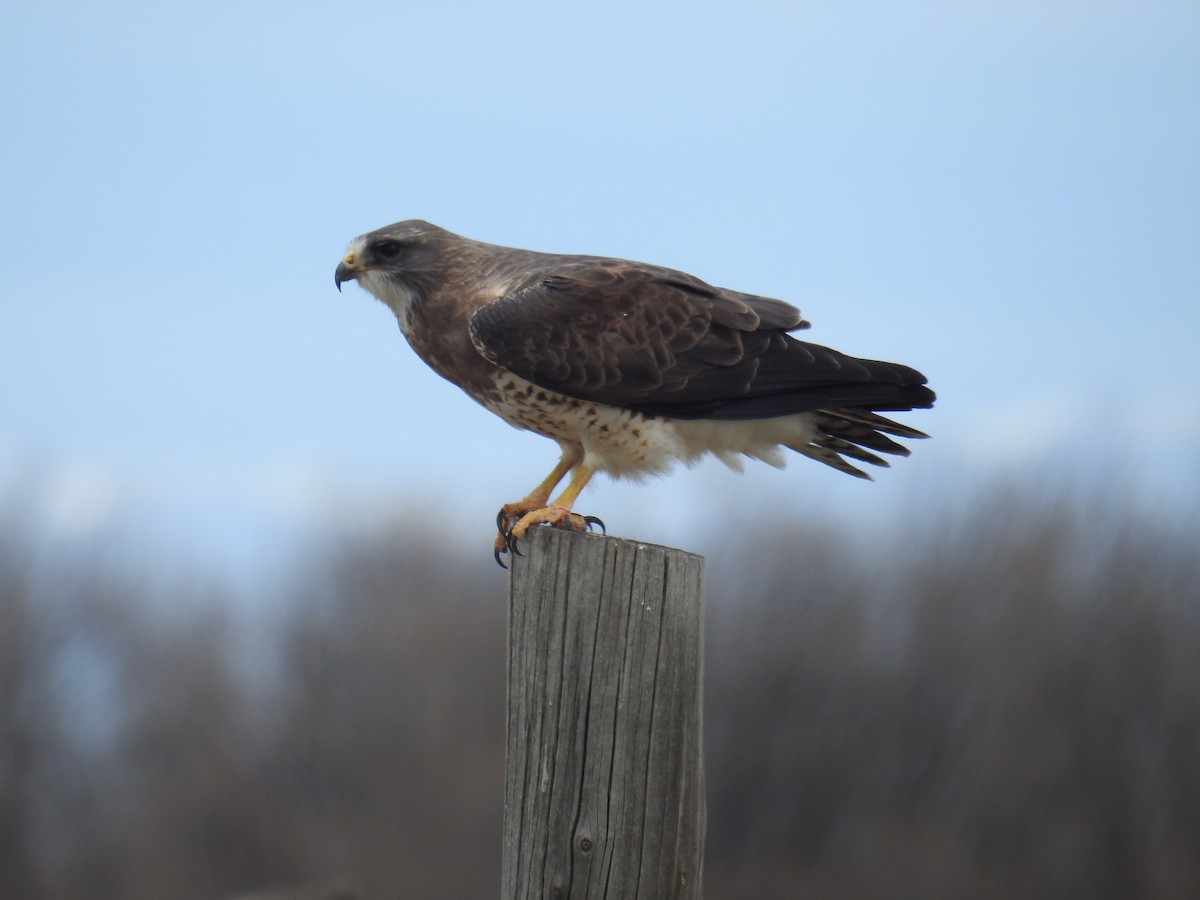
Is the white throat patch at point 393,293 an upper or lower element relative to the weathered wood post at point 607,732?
upper

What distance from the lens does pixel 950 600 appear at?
3906 centimetres


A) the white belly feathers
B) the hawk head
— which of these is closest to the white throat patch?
the hawk head

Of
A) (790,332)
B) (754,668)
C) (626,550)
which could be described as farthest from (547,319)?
(754,668)

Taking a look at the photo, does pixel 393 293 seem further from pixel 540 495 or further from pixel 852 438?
pixel 852 438

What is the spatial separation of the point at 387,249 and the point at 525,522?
7.23ft

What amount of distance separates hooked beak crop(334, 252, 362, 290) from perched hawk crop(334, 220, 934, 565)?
0.45m

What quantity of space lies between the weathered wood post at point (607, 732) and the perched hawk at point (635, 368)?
1.42 metres

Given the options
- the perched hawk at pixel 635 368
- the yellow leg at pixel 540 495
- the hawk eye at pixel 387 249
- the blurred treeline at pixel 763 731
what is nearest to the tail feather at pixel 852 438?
the perched hawk at pixel 635 368

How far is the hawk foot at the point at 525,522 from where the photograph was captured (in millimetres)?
4965

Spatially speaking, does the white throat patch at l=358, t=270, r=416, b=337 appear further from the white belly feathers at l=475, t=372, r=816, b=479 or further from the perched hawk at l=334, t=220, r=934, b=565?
the white belly feathers at l=475, t=372, r=816, b=479

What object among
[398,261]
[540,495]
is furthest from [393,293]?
[540,495]

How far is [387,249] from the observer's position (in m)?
6.70

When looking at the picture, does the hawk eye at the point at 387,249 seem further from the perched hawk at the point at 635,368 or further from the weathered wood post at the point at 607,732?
the weathered wood post at the point at 607,732

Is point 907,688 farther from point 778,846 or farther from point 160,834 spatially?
point 160,834
